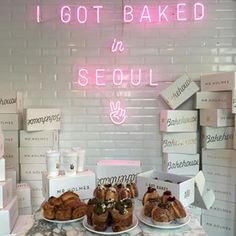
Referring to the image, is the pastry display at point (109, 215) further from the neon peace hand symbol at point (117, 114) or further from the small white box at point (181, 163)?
the neon peace hand symbol at point (117, 114)

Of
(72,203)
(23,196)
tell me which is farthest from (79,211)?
(23,196)

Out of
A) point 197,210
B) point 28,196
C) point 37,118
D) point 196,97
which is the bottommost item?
point 197,210

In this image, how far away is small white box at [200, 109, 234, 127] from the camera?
2531 mm

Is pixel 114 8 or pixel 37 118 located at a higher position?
pixel 114 8

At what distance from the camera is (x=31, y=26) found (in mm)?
2824

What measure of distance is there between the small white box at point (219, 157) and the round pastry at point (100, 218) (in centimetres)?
157

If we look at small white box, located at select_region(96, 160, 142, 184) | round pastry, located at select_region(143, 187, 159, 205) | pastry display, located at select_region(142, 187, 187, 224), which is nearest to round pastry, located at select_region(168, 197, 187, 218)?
pastry display, located at select_region(142, 187, 187, 224)

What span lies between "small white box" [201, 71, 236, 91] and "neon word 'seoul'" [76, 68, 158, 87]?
453 millimetres

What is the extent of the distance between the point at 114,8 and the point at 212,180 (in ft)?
6.02

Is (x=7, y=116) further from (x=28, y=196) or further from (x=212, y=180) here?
(x=212, y=180)

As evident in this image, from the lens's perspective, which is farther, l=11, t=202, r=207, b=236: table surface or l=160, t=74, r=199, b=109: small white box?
l=160, t=74, r=199, b=109: small white box

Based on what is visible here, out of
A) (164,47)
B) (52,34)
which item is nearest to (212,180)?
(164,47)

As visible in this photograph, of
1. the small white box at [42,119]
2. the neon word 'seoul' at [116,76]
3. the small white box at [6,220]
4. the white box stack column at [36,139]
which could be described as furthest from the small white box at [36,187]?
the neon word 'seoul' at [116,76]

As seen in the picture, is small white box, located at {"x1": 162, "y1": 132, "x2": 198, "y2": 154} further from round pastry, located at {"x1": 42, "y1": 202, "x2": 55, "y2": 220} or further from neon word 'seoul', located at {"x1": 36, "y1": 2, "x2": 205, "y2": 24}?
round pastry, located at {"x1": 42, "y1": 202, "x2": 55, "y2": 220}
